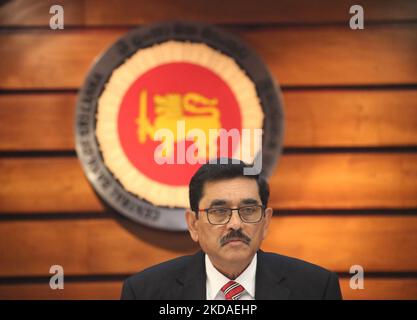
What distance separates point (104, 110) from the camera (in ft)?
8.08

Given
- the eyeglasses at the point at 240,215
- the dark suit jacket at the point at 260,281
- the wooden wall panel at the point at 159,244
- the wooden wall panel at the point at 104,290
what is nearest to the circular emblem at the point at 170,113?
the wooden wall panel at the point at 159,244

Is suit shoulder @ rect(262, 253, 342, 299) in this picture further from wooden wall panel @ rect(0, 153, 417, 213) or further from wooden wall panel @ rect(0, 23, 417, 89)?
wooden wall panel @ rect(0, 23, 417, 89)

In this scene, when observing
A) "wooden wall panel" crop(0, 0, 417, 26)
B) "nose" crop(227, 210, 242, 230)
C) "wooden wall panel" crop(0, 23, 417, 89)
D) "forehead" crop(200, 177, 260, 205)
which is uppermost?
"wooden wall panel" crop(0, 0, 417, 26)

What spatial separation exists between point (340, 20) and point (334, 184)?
0.76 metres

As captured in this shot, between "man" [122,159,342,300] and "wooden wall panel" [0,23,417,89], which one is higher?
"wooden wall panel" [0,23,417,89]

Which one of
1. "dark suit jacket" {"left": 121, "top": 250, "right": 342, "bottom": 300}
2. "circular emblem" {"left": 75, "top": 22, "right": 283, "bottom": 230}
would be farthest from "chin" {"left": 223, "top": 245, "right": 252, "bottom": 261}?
"circular emblem" {"left": 75, "top": 22, "right": 283, "bottom": 230}

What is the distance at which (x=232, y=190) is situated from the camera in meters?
1.76

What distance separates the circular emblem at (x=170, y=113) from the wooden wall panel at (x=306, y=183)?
0.10 m

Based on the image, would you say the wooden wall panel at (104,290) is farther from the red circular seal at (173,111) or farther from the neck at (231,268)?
the neck at (231,268)

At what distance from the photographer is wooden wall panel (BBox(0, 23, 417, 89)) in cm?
249

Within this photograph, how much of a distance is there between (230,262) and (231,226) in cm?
13

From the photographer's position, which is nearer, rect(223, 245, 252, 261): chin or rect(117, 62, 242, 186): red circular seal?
rect(223, 245, 252, 261): chin

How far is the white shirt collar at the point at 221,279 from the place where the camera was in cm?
182
